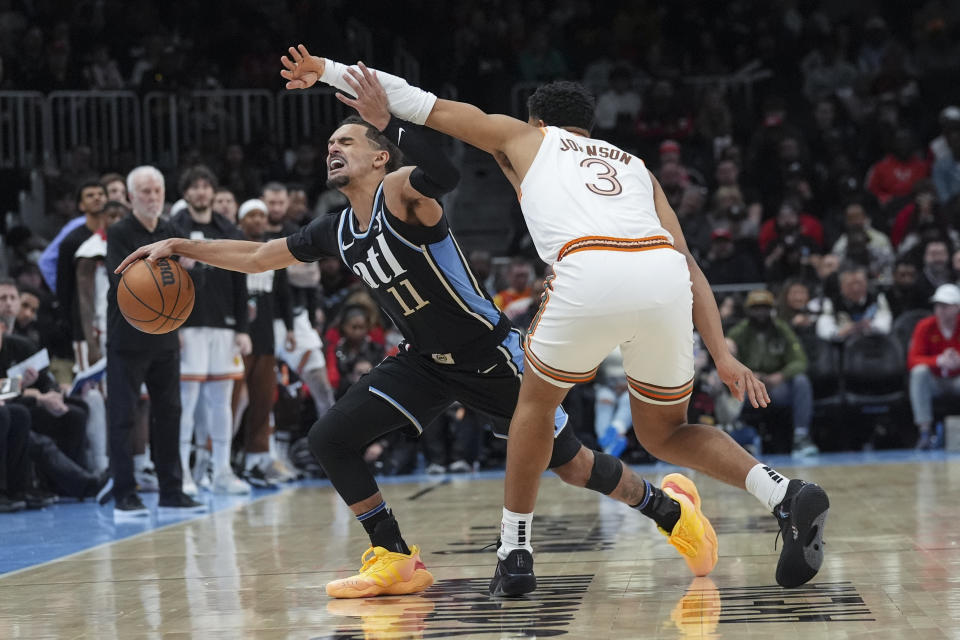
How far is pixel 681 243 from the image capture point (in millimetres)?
4234

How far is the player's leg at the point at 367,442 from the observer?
4.42 meters

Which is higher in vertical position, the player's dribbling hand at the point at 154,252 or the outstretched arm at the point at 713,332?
the player's dribbling hand at the point at 154,252

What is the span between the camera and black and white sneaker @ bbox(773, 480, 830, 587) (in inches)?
158

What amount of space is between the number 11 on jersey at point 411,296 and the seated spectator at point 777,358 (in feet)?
21.9

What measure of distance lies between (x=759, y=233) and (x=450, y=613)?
1025 cm

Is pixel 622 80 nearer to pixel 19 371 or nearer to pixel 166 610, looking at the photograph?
pixel 19 371

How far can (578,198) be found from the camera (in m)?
4.01

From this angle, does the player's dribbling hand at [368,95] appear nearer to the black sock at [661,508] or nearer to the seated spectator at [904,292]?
the black sock at [661,508]

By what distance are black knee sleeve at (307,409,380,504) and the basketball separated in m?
1.09

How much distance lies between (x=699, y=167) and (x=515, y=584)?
11258mm

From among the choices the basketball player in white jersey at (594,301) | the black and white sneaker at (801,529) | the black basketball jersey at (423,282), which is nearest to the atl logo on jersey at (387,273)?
the black basketball jersey at (423,282)

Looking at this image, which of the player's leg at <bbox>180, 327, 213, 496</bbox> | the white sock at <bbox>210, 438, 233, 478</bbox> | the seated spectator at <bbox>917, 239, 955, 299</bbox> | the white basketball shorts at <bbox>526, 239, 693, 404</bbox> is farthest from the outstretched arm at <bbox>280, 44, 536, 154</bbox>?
the seated spectator at <bbox>917, 239, 955, 299</bbox>

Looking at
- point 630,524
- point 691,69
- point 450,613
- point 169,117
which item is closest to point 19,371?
point 630,524

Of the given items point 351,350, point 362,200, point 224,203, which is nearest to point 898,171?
point 351,350
